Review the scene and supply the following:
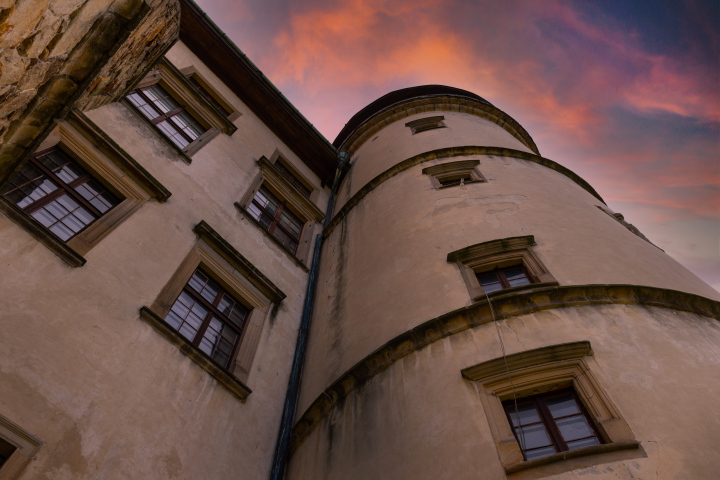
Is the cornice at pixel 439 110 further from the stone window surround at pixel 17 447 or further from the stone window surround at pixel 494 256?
the stone window surround at pixel 17 447

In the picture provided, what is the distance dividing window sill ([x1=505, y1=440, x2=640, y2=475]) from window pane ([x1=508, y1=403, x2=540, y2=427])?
78 centimetres

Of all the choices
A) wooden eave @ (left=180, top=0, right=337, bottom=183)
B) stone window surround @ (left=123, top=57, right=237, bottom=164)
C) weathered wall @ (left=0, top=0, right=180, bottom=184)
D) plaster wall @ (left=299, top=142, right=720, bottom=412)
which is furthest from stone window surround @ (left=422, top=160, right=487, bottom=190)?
weathered wall @ (left=0, top=0, right=180, bottom=184)

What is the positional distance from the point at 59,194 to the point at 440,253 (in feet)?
21.3

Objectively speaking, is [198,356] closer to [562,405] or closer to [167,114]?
[562,405]

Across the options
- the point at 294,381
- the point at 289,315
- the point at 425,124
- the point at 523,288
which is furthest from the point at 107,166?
the point at 425,124

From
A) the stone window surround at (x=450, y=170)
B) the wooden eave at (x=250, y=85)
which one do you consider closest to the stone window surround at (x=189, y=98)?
the wooden eave at (x=250, y=85)

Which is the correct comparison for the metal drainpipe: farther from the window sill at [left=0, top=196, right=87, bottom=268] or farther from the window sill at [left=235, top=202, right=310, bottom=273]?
the window sill at [left=0, top=196, right=87, bottom=268]

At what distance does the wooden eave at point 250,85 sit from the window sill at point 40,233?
32.0ft

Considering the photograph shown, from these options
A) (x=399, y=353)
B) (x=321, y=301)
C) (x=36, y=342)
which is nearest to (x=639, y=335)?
(x=399, y=353)

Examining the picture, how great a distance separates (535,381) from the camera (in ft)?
20.7

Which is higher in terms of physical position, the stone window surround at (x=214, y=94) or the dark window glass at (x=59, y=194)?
the stone window surround at (x=214, y=94)

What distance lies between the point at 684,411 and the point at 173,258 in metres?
7.70

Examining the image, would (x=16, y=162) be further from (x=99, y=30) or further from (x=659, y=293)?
(x=659, y=293)

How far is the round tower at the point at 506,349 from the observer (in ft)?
18.2
